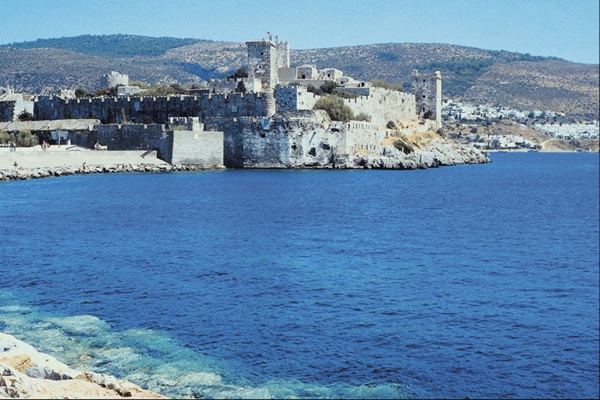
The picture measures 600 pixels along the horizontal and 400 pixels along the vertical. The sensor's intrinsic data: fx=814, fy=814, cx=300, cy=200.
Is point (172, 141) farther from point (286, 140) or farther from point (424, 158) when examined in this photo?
point (424, 158)

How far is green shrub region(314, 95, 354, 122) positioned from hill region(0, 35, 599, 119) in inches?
2457

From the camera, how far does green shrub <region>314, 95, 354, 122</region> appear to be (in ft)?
139

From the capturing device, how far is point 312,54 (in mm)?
142875

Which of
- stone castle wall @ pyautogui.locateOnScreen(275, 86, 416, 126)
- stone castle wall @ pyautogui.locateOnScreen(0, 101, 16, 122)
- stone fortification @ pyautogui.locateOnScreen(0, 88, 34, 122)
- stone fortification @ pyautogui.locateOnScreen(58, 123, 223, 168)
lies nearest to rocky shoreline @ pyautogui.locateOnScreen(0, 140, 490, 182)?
stone fortification @ pyautogui.locateOnScreen(58, 123, 223, 168)

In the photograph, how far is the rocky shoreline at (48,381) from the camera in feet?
24.8

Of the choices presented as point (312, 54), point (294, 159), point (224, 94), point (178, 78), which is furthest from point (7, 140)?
point (312, 54)

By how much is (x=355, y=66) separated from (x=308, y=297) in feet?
394

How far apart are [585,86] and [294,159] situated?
102609 mm

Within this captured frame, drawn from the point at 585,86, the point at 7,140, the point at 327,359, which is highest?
the point at 585,86

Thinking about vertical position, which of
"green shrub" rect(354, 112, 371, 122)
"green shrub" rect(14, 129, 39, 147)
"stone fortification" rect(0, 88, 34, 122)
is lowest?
"green shrub" rect(14, 129, 39, 147)

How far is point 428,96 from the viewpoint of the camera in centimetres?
5844

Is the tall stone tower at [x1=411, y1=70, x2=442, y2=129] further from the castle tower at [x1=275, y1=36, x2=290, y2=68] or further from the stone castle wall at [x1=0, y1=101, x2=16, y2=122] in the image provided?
the stone castle wall at [x1=0, y1=101, x2=16, y2=122]

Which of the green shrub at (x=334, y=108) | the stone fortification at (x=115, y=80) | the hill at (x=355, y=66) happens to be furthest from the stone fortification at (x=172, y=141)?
the hill at (x=355, y=66)

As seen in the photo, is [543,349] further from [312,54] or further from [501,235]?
[312,54]
